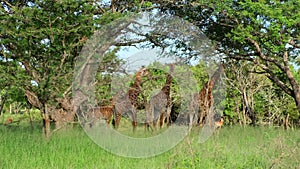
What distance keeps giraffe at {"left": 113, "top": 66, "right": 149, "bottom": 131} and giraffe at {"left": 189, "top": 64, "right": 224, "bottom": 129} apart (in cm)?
131

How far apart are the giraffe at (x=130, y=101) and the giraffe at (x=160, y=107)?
0.36 m

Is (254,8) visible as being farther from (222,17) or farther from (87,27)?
(87,27)

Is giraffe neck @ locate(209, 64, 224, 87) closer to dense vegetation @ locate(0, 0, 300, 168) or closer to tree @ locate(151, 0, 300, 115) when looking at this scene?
dense vegetation @ locate(0, 0, 300, 168)

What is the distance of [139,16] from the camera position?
7.12 metres

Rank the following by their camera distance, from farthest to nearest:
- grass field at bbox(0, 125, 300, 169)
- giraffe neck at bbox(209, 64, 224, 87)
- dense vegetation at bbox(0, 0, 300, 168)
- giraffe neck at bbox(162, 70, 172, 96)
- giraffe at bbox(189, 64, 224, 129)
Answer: giraffe neck at bbox(209, 64, 224, 87) → giraffe at bbox(189, 64, 224, 129) → giraffe neck at bbox(162, 70, 172, 96) → dense vegetation at bbox(0, 0, 300, 168) → grass field at bbox(0, 125, 300, 169)

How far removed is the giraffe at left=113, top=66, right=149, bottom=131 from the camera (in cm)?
769

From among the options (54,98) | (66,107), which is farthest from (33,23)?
(66,107)

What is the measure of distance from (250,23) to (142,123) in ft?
10.8

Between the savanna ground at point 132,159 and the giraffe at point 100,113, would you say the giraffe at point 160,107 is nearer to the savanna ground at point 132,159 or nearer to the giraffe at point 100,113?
the giraffe at point 100,113

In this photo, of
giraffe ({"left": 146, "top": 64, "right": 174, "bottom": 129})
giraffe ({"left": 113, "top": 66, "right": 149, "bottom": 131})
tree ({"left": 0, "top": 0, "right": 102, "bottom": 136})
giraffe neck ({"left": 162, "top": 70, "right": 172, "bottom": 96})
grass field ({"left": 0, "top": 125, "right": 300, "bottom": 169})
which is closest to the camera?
grass field ({"left": 0, "top": 125, "right": 300, "bottom": 169})

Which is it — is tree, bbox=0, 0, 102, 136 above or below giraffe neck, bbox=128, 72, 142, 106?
above

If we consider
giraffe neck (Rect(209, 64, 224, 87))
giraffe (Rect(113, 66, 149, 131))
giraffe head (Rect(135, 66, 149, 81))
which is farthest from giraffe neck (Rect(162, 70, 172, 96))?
giraffe neck (Rect(209, 64, 224, 87))

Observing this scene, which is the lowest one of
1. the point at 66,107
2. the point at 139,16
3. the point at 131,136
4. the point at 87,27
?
the point at 131,136

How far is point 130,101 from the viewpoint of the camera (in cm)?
830
